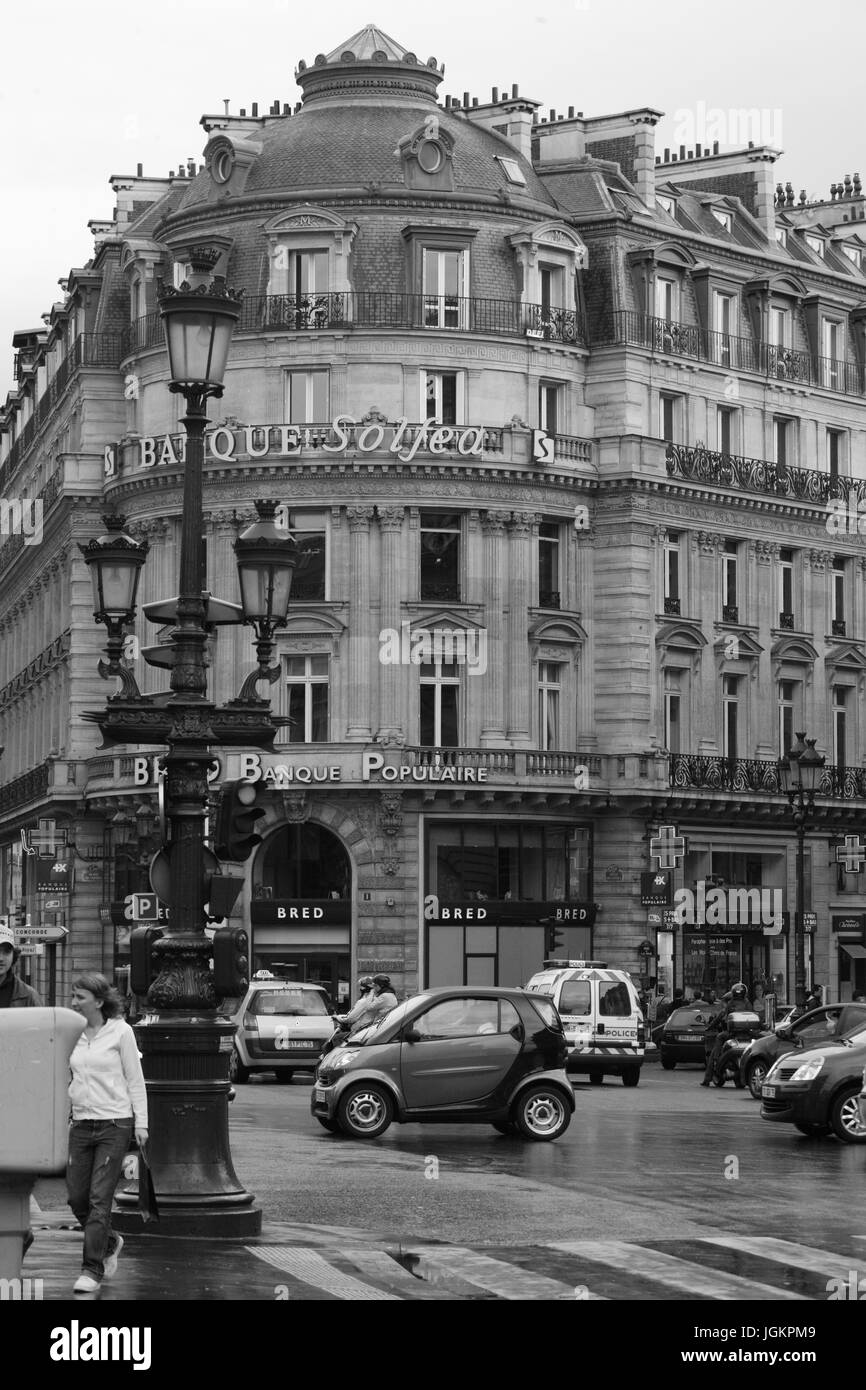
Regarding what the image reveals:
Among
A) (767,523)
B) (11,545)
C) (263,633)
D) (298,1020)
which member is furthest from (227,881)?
(11,545)

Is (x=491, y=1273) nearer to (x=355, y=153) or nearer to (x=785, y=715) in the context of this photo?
(x=355, y=153)

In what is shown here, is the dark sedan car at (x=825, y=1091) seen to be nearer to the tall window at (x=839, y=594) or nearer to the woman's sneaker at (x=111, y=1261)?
the woman's sneaker at (x=111, y=1261)

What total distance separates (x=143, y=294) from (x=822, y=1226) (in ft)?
154

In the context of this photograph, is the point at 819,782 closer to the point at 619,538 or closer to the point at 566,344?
the point at 619,538

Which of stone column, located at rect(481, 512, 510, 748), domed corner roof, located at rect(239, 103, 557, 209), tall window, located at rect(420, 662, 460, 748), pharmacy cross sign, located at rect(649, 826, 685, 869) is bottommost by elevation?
pharmacy cross sign, located at rect(649, 826, 685, 869)

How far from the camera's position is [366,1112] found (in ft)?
88.6

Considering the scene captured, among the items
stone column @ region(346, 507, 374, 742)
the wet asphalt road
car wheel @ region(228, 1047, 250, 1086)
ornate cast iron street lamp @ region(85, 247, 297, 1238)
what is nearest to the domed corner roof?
stone column @ region(346, 507, 374, 742)

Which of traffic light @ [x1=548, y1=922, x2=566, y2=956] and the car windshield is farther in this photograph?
traffic light @ [x1=548, y1=922, x2=566, y2=956]

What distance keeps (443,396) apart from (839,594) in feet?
46.5

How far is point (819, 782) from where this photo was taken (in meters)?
65.2

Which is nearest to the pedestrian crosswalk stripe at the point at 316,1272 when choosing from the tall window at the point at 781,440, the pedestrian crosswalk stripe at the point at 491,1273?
the pedestrian crosswalk stripe at the point at 491,1273

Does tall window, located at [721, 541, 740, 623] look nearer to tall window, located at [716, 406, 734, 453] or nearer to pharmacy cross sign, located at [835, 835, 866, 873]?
tall window, located at [716, 406, 734, 453]

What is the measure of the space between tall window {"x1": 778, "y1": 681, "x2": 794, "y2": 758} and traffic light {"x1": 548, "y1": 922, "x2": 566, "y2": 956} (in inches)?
348

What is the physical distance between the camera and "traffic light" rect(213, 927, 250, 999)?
17469mm
